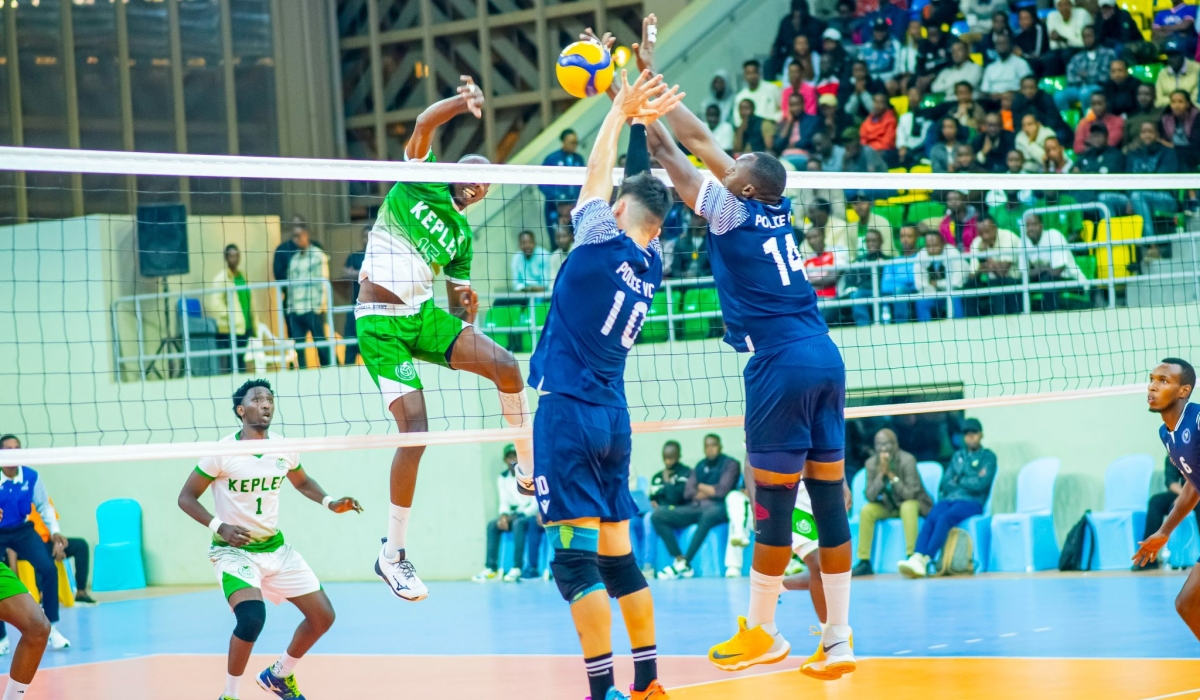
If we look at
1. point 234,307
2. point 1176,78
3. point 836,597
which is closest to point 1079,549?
point 1176,78

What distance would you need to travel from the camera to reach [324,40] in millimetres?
24109

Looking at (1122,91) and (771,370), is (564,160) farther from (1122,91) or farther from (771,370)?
(771,370)

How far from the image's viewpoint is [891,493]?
1569 centimetres

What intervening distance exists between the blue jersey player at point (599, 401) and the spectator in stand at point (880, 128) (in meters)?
12.1

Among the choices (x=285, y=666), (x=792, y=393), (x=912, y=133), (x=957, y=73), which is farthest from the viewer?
(x=957, y=73)

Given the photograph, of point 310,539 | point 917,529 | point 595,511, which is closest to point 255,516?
point 595,511

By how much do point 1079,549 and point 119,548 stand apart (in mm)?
14068

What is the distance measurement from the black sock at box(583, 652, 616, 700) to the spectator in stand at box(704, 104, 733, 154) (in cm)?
1404

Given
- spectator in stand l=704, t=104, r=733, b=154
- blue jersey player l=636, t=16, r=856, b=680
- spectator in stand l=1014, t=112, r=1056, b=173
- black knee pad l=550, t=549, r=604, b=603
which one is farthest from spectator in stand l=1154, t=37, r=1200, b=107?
black knee pad l=550, t=549, r=604, b=603

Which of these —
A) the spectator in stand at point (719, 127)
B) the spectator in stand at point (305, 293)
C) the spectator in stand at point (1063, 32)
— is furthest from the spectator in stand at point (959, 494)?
the spectator in stand at point (305, 293)

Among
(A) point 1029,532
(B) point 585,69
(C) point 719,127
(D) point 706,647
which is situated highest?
(C) point 719,127

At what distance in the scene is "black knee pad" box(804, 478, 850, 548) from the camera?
23.2 ft

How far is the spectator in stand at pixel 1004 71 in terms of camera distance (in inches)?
700

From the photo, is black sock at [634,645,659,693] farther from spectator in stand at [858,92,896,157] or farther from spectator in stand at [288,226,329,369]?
spectator in stand at [288,226,329,369]
